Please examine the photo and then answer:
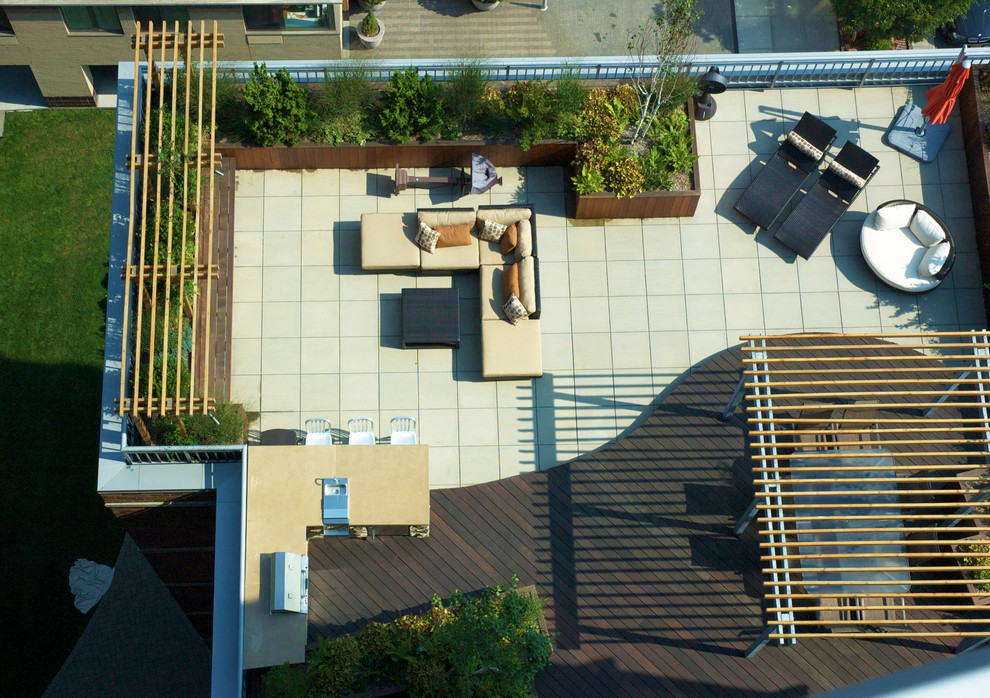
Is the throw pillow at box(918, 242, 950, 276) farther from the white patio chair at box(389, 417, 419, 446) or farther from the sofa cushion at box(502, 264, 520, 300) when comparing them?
the white patio chair at box(389, 417, 419, 446)

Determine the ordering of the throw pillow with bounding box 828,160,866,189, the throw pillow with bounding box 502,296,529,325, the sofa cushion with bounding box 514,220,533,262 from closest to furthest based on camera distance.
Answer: the throw pillow with bounding box 502,296,529,325, the sofa cushion with bounding box 514,220,533,262, the throw pillow with bounding box 828,160,866,189

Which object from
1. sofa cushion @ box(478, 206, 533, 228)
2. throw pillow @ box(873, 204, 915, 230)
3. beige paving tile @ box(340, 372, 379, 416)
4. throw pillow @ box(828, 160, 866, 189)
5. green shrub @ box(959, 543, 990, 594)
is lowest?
green shrub @ box(959, 543, 990, 594)

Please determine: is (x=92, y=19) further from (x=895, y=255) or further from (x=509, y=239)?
(x=895, y=255)

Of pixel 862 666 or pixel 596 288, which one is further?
pixel 596 288

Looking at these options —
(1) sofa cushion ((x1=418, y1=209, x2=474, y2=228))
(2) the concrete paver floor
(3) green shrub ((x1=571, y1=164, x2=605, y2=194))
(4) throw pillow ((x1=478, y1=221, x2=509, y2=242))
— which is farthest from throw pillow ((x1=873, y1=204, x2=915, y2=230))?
(1) sofa cushion ((x1=418, y1=209, x2=474, y2=228))

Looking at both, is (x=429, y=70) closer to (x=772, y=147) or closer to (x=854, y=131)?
(x=772, y=147)

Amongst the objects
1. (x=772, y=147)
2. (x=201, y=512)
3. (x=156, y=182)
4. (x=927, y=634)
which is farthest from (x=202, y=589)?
(x=772, y=147)
